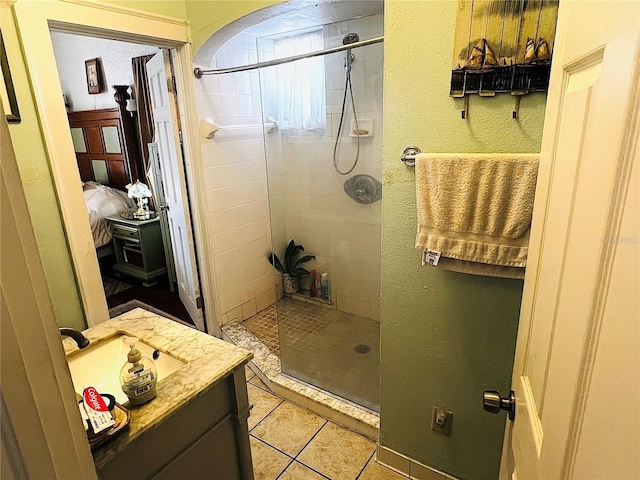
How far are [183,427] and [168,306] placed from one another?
2.35 m

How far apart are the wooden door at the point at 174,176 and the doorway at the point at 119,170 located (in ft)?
1.46

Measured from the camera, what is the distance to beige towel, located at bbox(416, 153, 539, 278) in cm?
112

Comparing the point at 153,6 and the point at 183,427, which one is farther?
the point at 153,6

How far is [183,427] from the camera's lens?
109 centimetres

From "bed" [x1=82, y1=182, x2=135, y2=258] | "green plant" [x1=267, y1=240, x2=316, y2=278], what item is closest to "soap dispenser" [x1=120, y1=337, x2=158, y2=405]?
"green plant" [x1=267, y1=240, x2=316, y2=278]

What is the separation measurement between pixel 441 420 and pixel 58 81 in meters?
2.15

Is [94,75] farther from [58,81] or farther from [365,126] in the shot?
[365,126]

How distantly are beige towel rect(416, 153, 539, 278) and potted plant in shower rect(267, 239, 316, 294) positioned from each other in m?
1.61

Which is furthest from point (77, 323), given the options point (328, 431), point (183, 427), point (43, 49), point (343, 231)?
point (343, 231)

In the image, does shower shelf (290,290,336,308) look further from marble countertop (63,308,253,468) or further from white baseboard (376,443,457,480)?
marble countertop (63,308,253,468)

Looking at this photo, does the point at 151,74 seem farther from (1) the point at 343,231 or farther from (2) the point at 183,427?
(2) the point at 183,427

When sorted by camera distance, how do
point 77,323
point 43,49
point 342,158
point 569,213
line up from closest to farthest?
1. point 569,213
2. point 43,49
3. point 77,323
4. point 342,158

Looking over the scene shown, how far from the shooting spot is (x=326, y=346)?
2477 millimetres

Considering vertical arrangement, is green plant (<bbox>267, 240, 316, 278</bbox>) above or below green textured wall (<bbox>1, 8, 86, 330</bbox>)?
below
